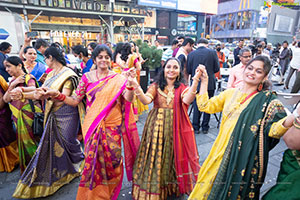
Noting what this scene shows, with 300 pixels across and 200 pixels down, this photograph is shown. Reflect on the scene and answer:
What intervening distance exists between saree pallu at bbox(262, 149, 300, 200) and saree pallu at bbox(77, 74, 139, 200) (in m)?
1.45

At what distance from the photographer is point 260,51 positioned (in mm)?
4652

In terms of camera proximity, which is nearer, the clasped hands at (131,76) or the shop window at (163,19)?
the clasped hands at (131,76)

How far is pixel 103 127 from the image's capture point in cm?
200

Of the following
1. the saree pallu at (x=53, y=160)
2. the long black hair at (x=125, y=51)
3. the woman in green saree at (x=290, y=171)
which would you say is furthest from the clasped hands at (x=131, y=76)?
the long black hair at (x=125, y=51)

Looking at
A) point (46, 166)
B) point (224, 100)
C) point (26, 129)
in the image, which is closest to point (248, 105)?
point (224, 100)

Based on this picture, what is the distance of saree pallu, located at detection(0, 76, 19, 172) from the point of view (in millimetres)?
2668

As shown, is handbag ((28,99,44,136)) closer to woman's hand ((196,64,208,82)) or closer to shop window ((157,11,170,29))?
woman's hand ((196,64,208,82))

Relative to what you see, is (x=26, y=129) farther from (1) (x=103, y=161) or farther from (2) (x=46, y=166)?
(1) (x=103, y=161)

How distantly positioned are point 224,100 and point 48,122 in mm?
2052

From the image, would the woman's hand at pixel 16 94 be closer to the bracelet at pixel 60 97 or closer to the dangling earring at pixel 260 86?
the bracelet at pixel 60 97

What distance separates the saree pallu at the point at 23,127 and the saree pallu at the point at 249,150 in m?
2.52

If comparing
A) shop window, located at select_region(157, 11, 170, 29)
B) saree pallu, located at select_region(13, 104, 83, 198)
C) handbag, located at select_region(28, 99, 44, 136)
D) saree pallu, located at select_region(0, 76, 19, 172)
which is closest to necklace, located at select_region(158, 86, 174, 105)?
Result: saree pallu, located at select_region(13, 104, 83, 198)

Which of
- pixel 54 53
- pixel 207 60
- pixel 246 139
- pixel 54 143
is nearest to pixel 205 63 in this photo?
pixel 207 60

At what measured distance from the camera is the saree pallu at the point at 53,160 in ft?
7.27
